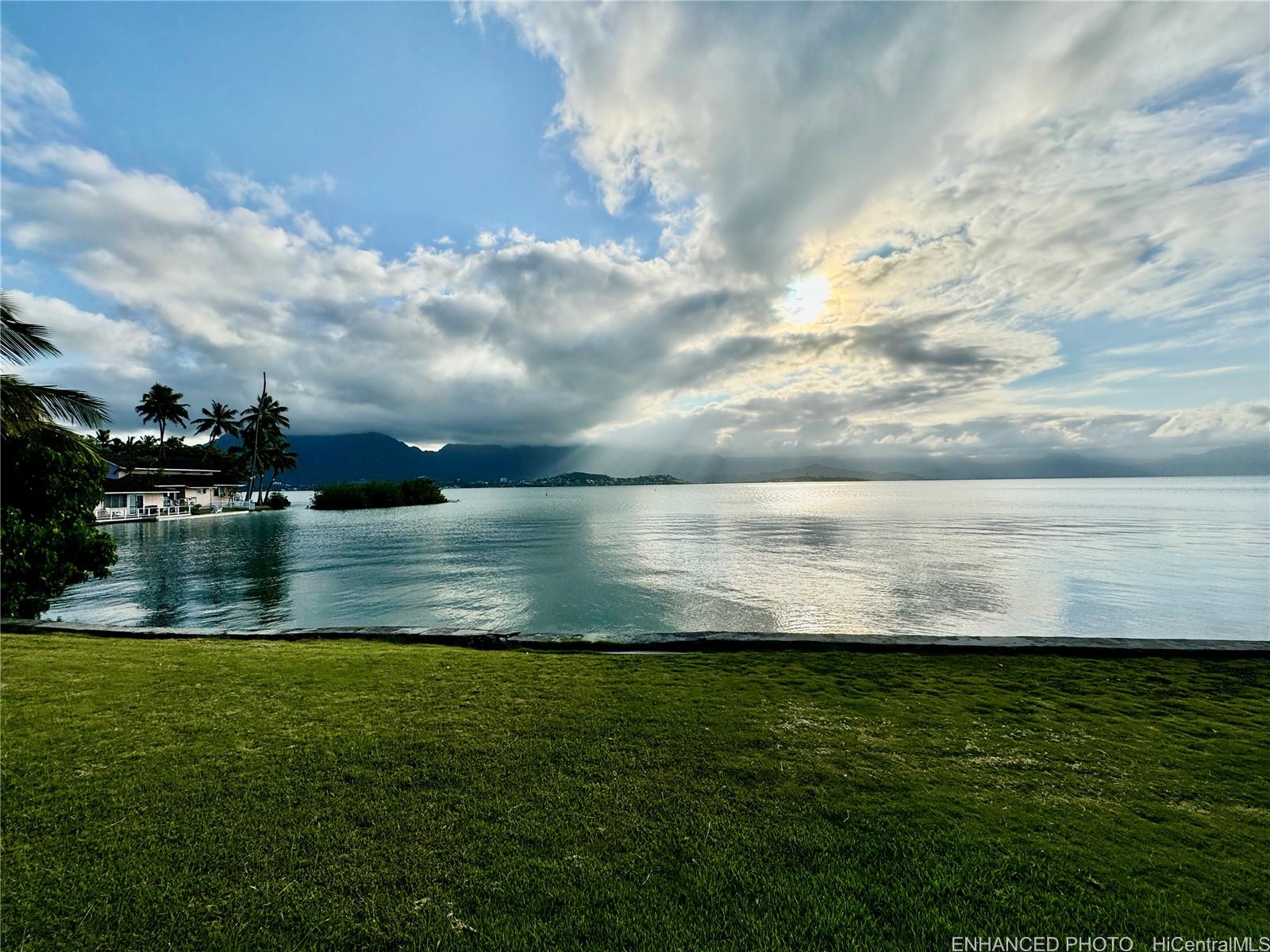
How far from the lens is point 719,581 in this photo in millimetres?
20781

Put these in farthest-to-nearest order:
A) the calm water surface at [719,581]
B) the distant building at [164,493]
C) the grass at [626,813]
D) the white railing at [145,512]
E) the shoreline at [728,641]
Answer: the distant building at [164,493] → the white railing at [145,512] → the calm water surface at [719,581] → the shoreline at [728,641] → the grass at [626,813]

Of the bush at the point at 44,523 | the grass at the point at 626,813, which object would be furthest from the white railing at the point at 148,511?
the grass at the point at 626,813

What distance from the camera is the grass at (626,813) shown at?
291 centimetres

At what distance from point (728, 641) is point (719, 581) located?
12.1 metres

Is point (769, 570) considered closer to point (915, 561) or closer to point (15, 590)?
point (915, 561)

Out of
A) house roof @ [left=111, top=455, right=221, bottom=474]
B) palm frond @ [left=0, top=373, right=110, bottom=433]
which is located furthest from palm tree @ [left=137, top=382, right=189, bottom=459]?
palm frond @ [left=0, top=373, right=110, bottom=433]

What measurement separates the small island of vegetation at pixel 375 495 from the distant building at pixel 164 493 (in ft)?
36.7

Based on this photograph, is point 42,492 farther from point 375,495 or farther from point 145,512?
point 375,495

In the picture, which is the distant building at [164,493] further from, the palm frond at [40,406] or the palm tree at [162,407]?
the palm frond at [40,406]

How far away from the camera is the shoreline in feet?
27.3

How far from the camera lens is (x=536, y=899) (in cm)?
303

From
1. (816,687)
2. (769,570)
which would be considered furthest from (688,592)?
(816,687)

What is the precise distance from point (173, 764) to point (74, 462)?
12603mm

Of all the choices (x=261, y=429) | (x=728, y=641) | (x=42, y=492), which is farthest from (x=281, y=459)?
(x=728, y=641)
